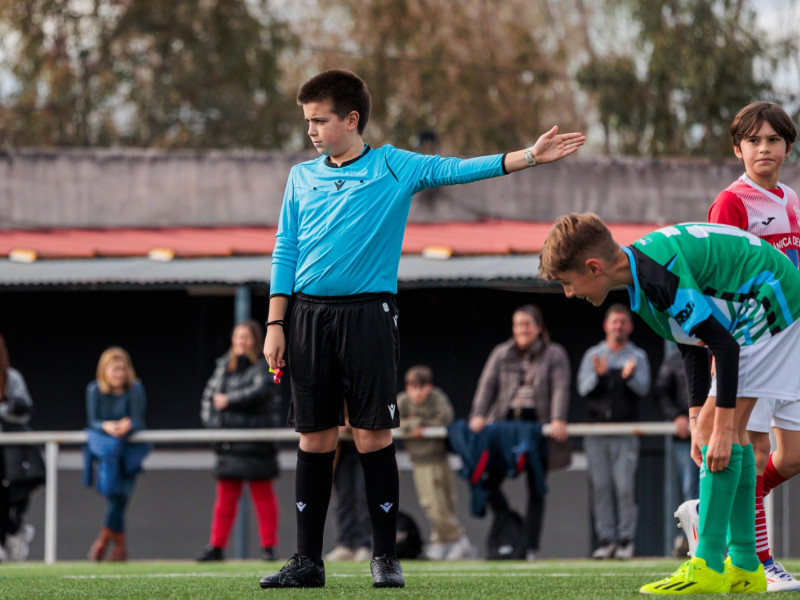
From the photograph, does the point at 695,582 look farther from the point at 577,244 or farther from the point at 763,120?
the point at 763,120

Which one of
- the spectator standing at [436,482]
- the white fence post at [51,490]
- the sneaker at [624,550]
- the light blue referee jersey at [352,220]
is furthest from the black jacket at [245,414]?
the light blue referee jersey at [352,220]

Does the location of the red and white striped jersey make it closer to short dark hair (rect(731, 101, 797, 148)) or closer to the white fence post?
short dark hair (rect(731, 101, 797, 148))

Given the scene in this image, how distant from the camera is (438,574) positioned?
6922 millimetres

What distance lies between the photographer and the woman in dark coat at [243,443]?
418 inches

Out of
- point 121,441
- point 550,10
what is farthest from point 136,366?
point 550,10

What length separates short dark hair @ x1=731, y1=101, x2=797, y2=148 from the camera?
5.45 m

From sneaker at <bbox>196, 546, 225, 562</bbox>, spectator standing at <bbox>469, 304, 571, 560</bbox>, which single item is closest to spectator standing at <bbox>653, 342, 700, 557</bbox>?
spectator standing at <bbox>469, 304, 571, 560</bbox>

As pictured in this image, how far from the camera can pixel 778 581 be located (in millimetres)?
5039

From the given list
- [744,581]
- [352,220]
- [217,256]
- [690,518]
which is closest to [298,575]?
[352,220]

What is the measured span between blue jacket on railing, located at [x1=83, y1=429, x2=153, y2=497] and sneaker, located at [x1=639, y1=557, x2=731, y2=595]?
7.03m

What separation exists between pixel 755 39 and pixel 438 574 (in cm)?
2159

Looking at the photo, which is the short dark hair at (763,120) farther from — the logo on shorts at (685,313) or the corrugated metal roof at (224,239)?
the corrugated metal roof at (224,239)

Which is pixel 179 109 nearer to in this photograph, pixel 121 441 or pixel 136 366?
pixel 136 366

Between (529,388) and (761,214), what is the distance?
17.1 ft
